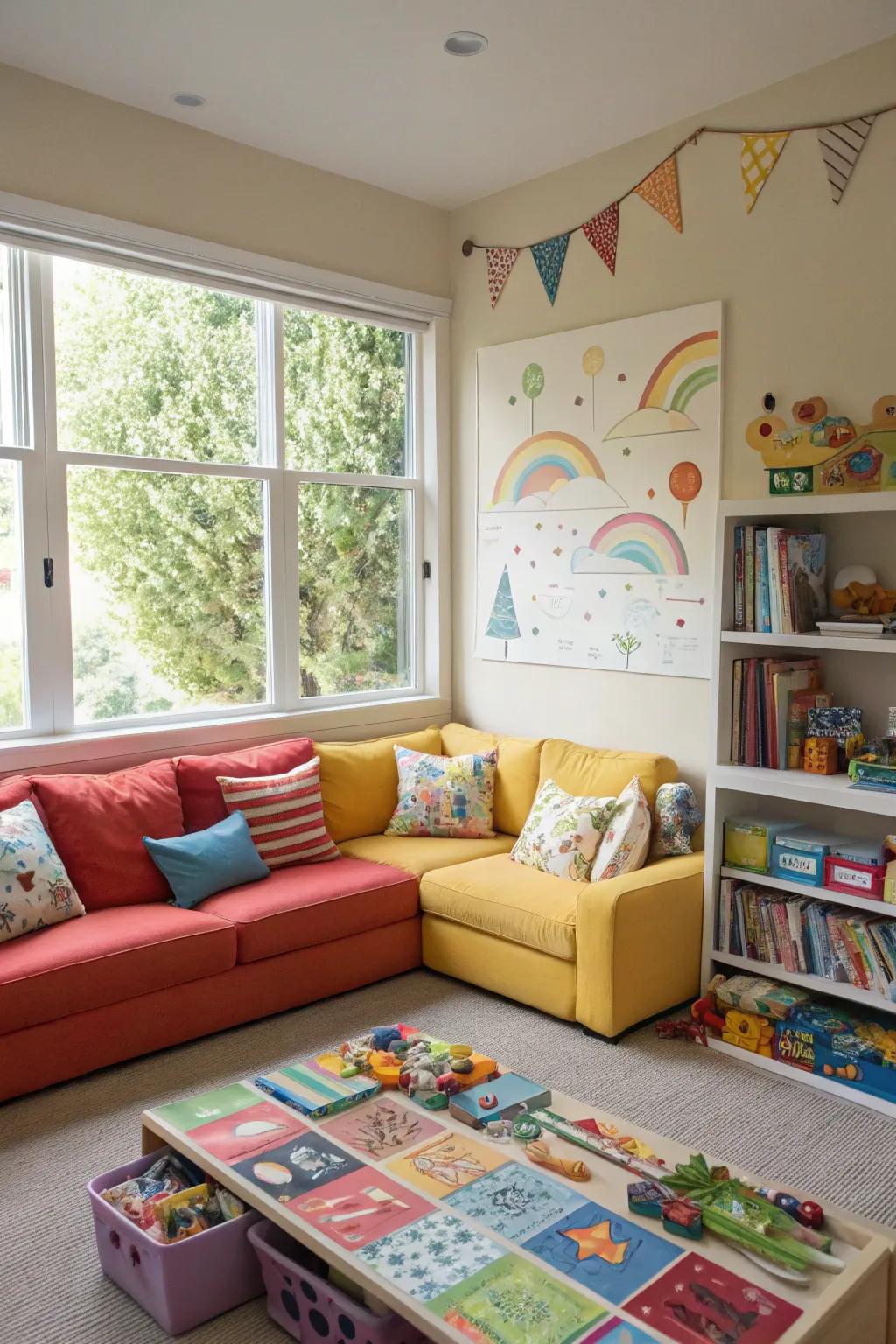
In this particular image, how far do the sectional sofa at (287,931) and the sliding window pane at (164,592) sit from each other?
1.07 ft

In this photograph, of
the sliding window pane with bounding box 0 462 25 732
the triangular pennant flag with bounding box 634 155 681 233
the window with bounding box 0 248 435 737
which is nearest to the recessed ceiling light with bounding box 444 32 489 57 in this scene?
the triangular pennant flag with bounding box 634 155 681 233

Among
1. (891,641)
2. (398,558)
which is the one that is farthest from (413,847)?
(891,641)

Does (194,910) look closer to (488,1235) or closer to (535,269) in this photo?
(488,1235)

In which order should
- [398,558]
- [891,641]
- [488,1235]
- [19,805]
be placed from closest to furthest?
[488,1235], [891,641], [19,805], [398,558]

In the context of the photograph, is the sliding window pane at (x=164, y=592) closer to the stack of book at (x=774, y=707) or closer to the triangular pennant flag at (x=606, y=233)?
the triangular pennant flag at (x=606, y=233)

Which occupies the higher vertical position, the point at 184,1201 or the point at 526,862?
the point at 526,862

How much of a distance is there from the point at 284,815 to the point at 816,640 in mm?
1864

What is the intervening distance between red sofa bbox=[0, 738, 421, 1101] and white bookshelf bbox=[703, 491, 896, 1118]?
1106 millimetres

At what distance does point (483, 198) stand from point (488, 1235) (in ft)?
12.8

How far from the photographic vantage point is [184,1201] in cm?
204

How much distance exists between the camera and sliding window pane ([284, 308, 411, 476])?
419cm

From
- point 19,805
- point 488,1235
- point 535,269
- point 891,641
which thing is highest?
point 535,269

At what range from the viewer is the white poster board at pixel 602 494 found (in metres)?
3.65

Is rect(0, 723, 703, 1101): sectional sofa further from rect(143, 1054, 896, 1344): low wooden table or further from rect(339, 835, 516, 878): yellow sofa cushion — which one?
rect(143, 1054, 896, 1344): low wooden table
